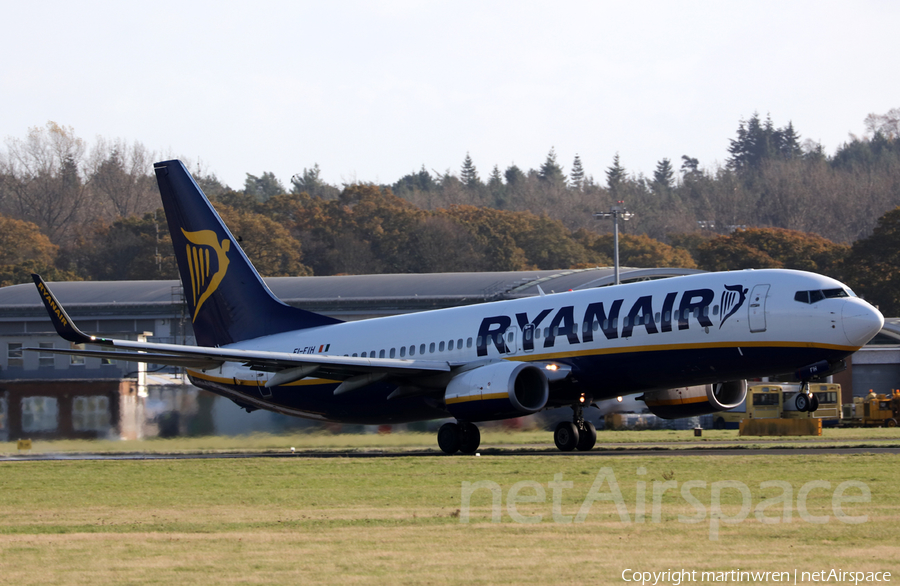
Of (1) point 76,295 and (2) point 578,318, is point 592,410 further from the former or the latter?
(1) point 76,295

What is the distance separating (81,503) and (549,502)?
8376 mm

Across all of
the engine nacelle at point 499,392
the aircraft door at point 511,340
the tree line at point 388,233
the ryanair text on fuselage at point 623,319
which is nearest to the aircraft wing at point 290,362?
the engine nacelle at point 499,392

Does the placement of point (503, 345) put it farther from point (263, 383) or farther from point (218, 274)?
point (218, 274)

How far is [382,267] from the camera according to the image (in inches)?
4801

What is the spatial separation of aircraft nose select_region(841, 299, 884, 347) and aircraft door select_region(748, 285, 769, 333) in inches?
75.1

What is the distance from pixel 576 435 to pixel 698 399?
13.3ft

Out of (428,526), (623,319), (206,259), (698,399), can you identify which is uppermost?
(206,259)

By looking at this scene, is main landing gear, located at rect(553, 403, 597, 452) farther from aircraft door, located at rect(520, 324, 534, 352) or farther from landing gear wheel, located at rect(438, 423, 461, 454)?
landing gear wheel, located at rect(438, 423, 461, 454)

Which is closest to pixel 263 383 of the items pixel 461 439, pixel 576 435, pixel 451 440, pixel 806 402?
pixel 451 440

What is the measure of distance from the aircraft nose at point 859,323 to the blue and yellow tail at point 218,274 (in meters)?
17.5

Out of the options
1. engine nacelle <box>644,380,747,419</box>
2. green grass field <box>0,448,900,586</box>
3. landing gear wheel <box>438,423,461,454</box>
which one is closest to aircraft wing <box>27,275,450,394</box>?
landing gear wheel <box>438,423,461,454</box>

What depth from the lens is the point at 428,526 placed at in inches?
606

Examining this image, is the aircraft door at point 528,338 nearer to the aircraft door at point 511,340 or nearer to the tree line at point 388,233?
the aircraft door at point 511,340

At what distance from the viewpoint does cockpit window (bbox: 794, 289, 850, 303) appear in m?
27.3
